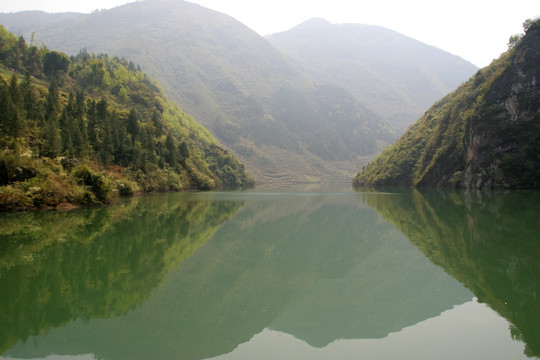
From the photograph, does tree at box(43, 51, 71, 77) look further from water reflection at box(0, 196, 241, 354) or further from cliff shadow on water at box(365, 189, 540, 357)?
cliff shadow on water at box(365, 189, 540, 357)

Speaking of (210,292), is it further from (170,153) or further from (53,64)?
(53,64)

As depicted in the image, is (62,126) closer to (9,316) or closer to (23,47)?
(9,316)

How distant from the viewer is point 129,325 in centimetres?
730

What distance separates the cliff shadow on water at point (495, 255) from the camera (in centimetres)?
747

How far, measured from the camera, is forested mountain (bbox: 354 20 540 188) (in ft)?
164

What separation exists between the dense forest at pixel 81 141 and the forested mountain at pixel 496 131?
44066 mm

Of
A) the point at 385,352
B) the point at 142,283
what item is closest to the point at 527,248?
the point at 385,352

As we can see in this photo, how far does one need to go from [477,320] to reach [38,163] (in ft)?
96.5

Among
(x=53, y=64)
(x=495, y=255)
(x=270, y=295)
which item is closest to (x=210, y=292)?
(x=270, y=295)

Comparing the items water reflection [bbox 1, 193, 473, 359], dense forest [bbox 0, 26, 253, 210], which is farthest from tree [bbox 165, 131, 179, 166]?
water reflection [bbox 1, 193, 473, 359]

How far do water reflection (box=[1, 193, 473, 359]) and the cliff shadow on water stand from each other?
63 cm

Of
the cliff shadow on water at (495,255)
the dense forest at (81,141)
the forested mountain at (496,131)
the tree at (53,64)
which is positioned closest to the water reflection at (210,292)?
the cliff shadow on water at (495,255)

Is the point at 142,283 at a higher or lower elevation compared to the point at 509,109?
lower

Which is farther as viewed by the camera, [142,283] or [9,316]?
[142,283]
